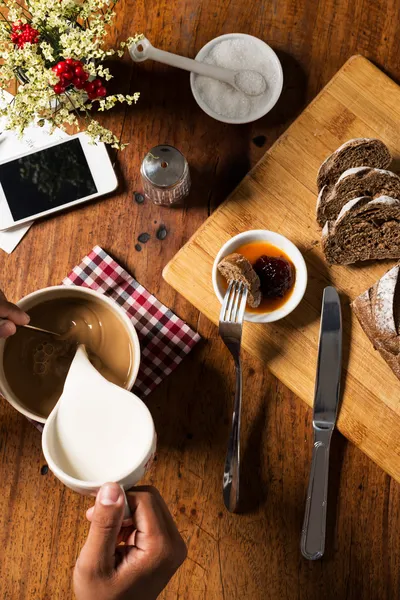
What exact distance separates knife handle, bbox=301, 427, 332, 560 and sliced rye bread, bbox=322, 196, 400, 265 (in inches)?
18.6

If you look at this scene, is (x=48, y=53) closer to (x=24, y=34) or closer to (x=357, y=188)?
(x=24, y=34)

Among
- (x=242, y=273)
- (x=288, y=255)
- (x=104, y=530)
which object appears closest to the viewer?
(x=104, y=530)

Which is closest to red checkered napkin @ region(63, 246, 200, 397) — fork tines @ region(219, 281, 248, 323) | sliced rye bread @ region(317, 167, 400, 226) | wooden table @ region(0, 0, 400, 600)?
wooden table @ region(0, 0, 400, 600)

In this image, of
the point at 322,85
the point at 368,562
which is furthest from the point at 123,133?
the point at 368,562

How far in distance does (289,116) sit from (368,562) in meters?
1.23

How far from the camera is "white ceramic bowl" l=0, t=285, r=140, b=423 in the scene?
4.67 ft

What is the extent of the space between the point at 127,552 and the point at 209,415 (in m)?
0.44

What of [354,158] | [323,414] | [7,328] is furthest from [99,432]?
[354,158]

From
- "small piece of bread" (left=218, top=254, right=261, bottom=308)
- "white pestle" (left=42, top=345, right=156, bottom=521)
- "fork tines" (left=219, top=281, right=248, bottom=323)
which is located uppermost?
"small piece of bread" (left=218, top=254, right=261, bottom=308)

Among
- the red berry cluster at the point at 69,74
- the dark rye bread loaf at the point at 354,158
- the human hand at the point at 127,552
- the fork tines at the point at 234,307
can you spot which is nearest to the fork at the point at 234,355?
the fork tines at the point at 234,307

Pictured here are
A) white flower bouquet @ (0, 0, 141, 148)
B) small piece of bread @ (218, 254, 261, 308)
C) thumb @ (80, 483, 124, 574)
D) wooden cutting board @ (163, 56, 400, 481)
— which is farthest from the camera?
wooden cutting board @ (163, 56, 400, 481)

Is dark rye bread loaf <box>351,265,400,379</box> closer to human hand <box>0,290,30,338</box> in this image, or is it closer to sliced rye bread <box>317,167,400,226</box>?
sliced rye bread <box>317,167,400,226</box>

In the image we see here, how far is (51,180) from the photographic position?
165 cm

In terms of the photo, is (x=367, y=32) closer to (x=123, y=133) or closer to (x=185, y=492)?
(x=123, y=133)
